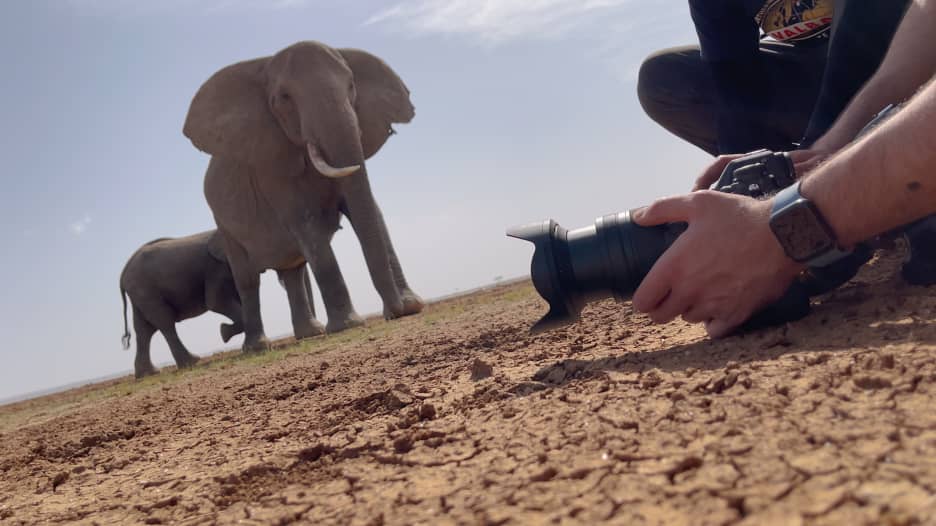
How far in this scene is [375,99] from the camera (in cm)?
843

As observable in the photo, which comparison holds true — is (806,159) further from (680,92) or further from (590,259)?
(680,92)

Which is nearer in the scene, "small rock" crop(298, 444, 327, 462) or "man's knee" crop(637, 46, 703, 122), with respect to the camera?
"small rock" crop(298, 444, 327, 462)

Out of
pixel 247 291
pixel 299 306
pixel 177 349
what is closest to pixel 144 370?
pixel 177 349

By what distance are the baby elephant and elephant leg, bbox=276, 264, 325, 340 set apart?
324 cm

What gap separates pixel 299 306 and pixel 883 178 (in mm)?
8562

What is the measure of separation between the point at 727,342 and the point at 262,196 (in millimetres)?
7910

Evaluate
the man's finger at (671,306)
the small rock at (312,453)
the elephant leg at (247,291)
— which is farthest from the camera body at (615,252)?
the elephant leg at (247,291)

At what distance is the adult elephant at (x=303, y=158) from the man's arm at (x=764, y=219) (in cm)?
559

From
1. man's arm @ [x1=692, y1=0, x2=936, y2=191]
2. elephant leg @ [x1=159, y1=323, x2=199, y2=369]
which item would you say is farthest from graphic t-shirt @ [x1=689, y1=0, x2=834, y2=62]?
elephant leg @ [x1=159, y1=323, x2=199, y2=369]

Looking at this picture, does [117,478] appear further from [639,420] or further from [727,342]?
[727,342]

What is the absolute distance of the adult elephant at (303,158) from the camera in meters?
7.36

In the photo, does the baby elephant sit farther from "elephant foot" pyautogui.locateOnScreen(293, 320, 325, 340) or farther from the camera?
the camera

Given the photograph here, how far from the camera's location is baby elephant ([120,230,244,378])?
39.9 feet

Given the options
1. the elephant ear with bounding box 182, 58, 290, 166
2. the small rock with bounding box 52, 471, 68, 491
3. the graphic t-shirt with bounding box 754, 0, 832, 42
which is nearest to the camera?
the small rock with bounding box 52, 471, 68, 491
